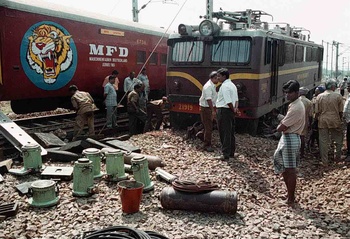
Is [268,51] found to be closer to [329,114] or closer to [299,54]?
[329,114]

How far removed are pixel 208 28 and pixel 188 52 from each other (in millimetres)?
859

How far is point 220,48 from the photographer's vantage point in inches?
382

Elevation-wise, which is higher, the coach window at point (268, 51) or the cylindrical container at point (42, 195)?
the coach window at point (268, 51)

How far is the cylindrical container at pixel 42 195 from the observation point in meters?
5.12

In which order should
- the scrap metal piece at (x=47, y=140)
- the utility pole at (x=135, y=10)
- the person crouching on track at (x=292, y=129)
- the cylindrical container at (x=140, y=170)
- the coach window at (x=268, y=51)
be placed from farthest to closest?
the utility pole at (x=135, y=10) < the coach window at (x=268, y=51) < the scrap metal piece at (x=47, y=140) < the cylindrical container at (x=140, y=170) < the person crouching on track at (x=292, y=129)

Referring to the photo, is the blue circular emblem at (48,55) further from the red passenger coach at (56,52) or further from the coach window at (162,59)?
the coach window at (162,59)

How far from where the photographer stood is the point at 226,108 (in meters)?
7.37

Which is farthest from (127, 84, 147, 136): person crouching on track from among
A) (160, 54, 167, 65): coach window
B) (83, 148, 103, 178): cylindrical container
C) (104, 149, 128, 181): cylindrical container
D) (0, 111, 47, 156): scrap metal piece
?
(160, 54, 167, 65): coach window

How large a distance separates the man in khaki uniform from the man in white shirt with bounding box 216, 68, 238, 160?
91.5 inches

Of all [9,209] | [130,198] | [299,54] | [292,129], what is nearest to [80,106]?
[9,209]

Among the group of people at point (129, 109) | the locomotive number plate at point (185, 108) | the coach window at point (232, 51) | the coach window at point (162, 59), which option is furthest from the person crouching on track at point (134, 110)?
the coach window at point (162, 59)

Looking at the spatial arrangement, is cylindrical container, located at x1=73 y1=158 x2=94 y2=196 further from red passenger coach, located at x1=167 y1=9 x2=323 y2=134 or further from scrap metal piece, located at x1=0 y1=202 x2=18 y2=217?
red passenger coach, located at x1=167 y1=9 x2=323 y2=134

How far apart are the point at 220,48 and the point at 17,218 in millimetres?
6575

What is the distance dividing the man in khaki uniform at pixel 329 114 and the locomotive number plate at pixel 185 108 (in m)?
3.00
